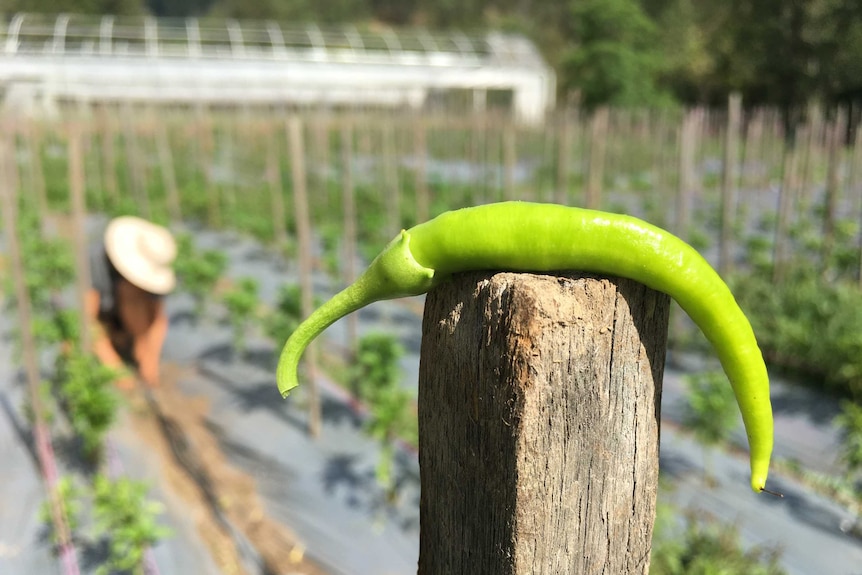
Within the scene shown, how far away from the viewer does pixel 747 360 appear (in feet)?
3.43

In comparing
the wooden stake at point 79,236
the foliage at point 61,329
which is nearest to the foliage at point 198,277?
the foliage at point 61,329

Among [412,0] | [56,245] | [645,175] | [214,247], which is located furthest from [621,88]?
[412,0]

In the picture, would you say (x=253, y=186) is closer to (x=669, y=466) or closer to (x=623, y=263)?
(x=669, y=466)

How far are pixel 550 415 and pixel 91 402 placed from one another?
3.38 m

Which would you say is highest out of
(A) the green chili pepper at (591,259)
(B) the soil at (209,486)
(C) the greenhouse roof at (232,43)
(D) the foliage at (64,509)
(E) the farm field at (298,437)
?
(C) the greenhouse roof at (232,43)

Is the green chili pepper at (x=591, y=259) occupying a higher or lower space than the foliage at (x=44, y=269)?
higher

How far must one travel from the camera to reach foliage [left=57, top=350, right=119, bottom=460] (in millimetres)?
3619

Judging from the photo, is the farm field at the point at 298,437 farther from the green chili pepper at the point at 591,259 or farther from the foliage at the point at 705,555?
the green chili pepper at the point at 591,259

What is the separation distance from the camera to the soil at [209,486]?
11.1 ft

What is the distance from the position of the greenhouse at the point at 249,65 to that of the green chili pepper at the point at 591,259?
504 inches

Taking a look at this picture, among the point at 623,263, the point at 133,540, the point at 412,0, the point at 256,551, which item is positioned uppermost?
the point at 412,0

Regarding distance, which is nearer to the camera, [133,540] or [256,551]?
[133,540]

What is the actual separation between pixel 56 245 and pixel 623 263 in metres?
6.95

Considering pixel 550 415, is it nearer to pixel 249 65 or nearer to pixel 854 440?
pixel 854 440
